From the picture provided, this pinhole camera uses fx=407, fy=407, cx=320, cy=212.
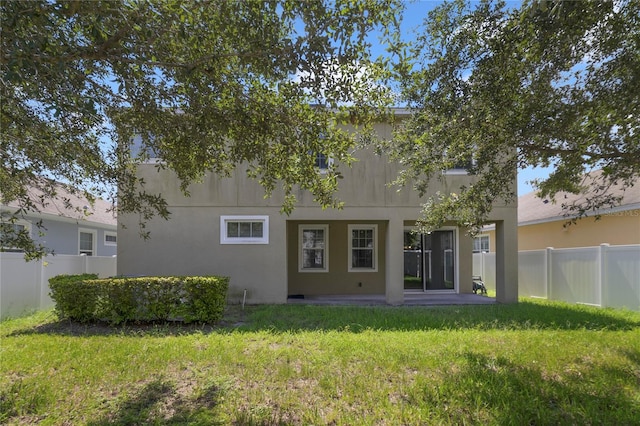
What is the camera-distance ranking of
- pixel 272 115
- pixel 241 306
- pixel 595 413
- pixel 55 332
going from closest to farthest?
1. pixel 595 413
2. pixel 272 115
3. pixel 55 332
4. pixel 241 306

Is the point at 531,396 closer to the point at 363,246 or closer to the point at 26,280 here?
the point at 363,246

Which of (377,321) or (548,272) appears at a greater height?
(548,272)

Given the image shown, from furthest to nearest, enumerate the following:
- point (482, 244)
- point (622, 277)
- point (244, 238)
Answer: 1. point (482, 244)
2. point (244, 238)
3. point (622, 277)

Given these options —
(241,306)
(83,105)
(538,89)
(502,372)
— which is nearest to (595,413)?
(502,372)

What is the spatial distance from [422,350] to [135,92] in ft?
17.1

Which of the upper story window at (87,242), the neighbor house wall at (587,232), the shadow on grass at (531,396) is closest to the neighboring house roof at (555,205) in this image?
the neighbor house wall at (587,232)

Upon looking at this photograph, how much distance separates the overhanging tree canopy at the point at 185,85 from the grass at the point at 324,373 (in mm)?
1927

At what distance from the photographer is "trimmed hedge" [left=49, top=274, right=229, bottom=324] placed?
7.96 m

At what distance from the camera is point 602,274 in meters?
10.3

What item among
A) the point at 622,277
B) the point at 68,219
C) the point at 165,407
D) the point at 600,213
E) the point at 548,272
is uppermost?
the point at 600,213

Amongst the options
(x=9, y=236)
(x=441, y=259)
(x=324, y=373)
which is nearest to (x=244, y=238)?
(x=324, y=373)

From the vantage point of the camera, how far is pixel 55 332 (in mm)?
7422

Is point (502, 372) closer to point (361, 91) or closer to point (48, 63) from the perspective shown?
point (361, 91)

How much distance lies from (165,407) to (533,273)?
12.2 metres
